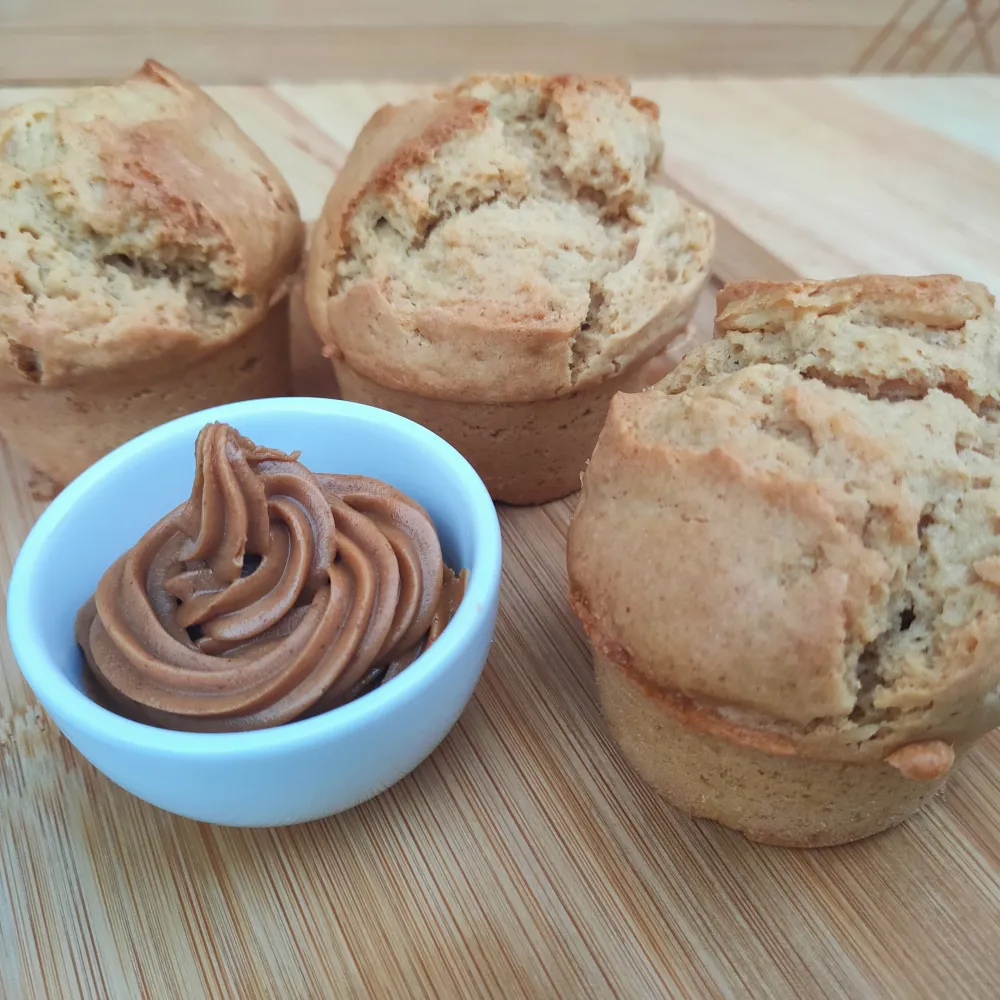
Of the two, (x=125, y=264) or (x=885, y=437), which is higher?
(x=885, y=437)

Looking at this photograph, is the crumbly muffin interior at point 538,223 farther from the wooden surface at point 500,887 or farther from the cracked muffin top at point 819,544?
the wooden surface at point 500,887

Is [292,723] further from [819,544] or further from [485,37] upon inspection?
[485,37]

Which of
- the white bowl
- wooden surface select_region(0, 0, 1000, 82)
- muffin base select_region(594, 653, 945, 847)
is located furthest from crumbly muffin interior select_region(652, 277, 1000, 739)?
wooden surface select_region(0, 0, 1000, 82)

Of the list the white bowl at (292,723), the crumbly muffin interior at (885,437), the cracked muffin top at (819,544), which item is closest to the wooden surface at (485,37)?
the white bowl at (292,723)

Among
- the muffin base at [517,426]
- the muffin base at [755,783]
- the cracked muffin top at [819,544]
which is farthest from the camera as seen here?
the muffin base at [517,426]

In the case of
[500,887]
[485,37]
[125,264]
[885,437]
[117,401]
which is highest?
[885,437]

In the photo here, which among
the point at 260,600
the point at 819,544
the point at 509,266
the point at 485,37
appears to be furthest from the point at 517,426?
the point at 485,37
